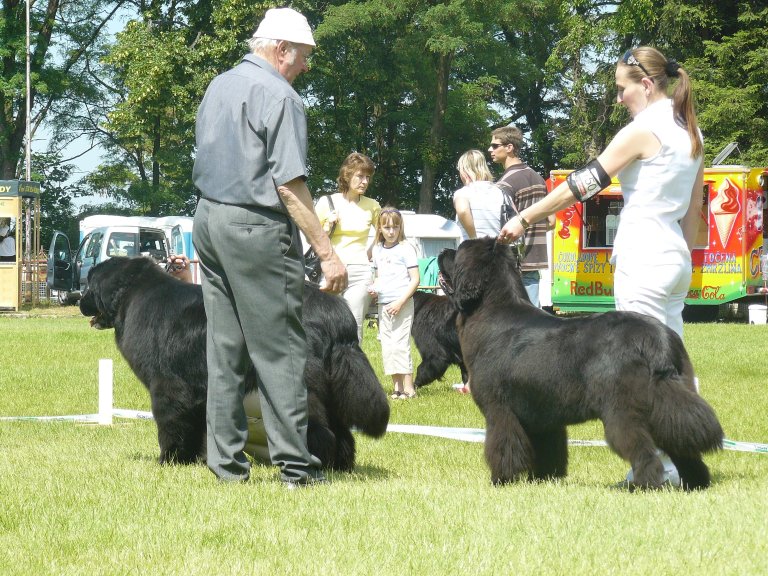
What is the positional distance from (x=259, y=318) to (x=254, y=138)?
800mm

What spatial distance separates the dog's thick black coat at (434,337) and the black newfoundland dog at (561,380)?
449 centimetres

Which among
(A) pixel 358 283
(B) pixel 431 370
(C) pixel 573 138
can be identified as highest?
(C) pixel 573 138

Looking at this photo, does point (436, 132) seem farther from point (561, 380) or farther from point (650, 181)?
point (561, 380)

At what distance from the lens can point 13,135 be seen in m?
36.5

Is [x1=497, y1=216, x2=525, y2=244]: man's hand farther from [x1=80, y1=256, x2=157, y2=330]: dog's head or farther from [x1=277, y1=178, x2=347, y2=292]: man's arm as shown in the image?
[x1=80, y1=256, x2=157, y2=330]: dog's head

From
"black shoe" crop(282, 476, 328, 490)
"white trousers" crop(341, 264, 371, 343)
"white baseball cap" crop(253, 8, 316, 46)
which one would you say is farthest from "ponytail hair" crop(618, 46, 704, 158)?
"white trousers" crop(341, 264, 371, 343)

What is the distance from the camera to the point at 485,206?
7602 millimetres

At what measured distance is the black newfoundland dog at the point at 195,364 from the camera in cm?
511

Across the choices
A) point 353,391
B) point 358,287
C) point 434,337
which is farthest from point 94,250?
point 353,391

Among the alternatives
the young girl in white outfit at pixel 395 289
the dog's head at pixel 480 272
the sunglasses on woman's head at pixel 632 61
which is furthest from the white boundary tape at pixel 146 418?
the sunglasses on woman's head at pixel 632 61

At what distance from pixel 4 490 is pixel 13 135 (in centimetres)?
3453

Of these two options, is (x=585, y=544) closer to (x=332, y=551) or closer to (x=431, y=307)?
(x=332, y=551)

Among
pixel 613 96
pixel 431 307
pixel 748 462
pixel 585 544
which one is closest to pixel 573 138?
pixel 613 96

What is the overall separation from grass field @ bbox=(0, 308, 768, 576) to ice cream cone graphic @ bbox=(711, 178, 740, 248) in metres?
15.7
